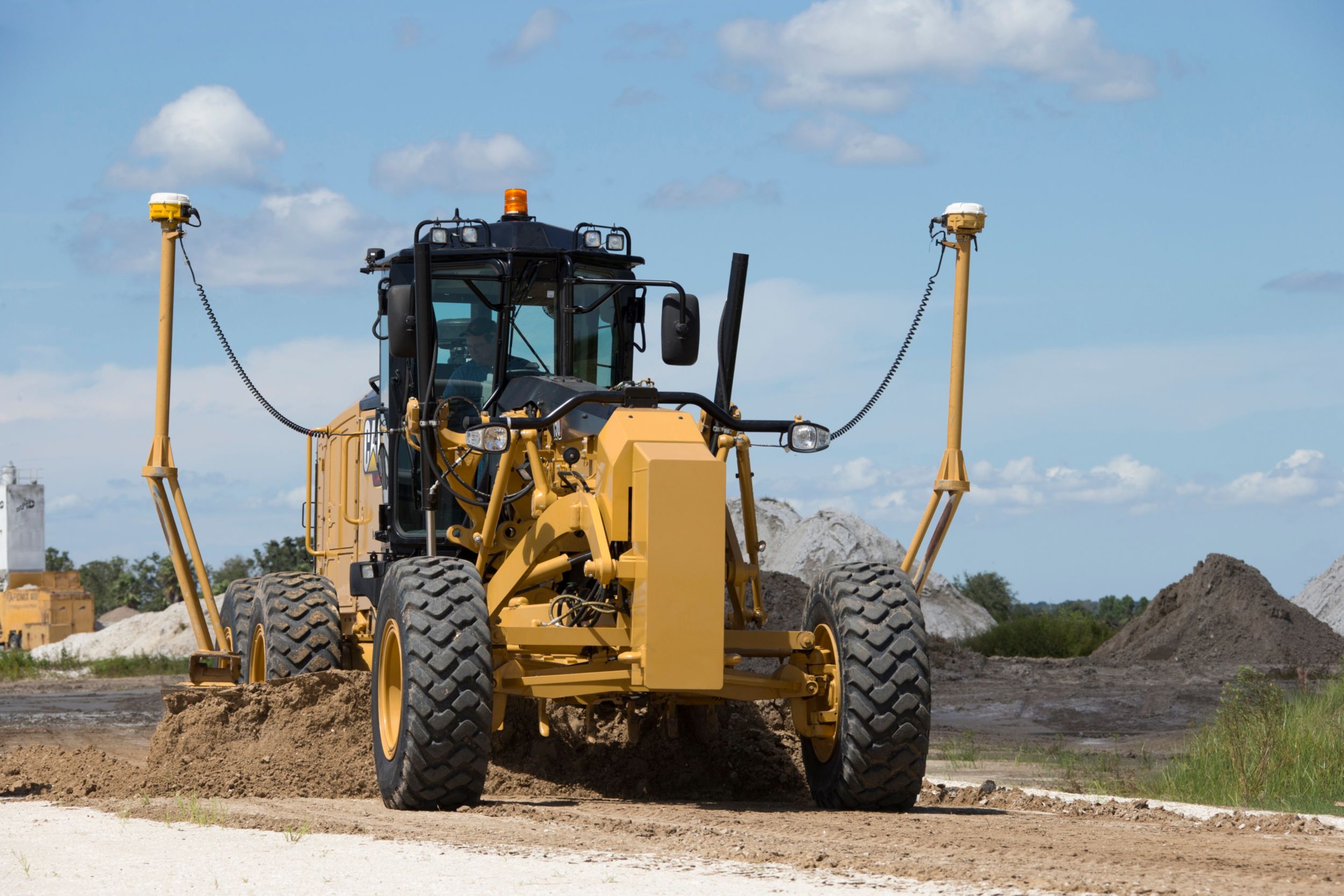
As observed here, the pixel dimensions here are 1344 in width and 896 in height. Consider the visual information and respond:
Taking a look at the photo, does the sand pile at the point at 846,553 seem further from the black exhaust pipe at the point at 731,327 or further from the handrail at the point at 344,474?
the black exhaust pipe at the point at 731,327

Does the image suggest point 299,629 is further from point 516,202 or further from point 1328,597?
point 1328,597

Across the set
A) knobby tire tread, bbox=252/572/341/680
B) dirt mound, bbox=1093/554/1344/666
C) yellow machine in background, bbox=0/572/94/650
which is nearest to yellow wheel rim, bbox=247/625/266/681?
knobby tire tread, bbox=252/572/341/680

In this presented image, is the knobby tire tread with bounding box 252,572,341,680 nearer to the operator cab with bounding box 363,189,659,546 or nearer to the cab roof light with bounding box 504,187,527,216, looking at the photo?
the operator cab with bounding box 363,189,659,546

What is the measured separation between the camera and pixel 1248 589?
30.4m

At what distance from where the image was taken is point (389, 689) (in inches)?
374

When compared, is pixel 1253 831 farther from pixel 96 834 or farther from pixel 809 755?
pixel 96 834

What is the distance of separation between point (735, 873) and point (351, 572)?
19.2ft

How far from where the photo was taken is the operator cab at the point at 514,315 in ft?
34.9

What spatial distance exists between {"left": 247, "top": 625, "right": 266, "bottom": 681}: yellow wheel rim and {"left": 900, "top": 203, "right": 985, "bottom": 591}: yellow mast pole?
509 centimetres

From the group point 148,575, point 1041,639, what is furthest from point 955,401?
point 148,575

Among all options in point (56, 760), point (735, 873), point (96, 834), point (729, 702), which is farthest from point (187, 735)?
point (735, 873)

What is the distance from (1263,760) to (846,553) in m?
29.0

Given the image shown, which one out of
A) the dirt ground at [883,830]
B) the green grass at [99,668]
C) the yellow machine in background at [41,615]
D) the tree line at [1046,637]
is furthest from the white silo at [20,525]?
the dirt ground at [883,830]

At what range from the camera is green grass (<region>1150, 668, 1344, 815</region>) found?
11047 mm
